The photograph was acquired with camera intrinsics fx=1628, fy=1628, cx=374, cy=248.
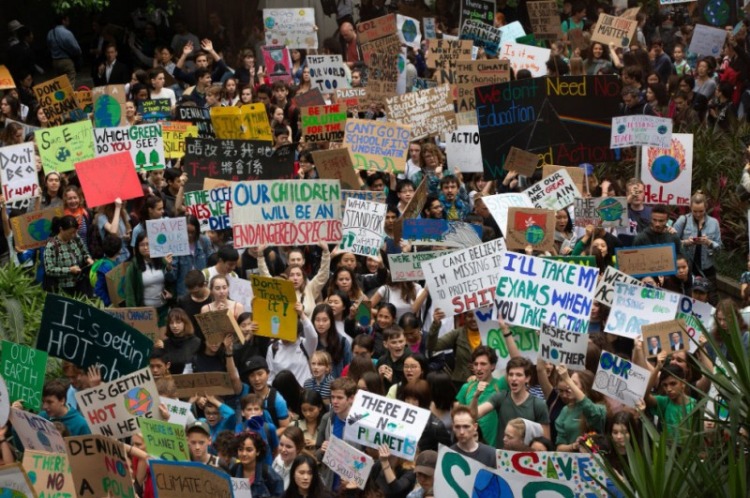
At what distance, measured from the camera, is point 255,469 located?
11.5 m

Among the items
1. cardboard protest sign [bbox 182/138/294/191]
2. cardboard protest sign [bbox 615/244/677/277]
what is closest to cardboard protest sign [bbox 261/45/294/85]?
cardboard protest sign [bbox 182/138/294/191]

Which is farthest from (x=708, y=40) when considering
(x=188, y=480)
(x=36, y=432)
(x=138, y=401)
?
(x=188, y=480)

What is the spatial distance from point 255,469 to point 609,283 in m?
4.27

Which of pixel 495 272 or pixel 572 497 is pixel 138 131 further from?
pixel 572 497

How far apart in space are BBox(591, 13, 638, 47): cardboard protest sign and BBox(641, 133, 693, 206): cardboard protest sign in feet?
20.4

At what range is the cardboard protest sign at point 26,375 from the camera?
1205cm

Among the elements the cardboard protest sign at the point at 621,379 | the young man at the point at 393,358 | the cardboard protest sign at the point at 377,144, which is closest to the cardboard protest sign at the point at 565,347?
the cardboard protest sign at the point at 621,379

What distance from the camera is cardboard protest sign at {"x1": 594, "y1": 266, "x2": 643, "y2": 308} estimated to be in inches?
561

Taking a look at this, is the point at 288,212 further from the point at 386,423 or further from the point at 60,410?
the point at 386,423

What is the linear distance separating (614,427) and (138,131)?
8546 millimetres

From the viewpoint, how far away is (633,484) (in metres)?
8.32

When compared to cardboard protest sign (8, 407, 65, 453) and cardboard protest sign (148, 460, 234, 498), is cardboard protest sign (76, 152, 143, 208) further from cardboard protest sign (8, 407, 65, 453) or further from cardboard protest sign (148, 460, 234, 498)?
cardboard protest sign (148, 460, 234, 498)

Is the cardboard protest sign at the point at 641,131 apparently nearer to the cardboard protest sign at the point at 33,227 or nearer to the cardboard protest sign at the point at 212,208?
the cardboard protest sign at the point at 212,208

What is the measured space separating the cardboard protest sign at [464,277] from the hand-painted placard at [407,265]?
66 cm
